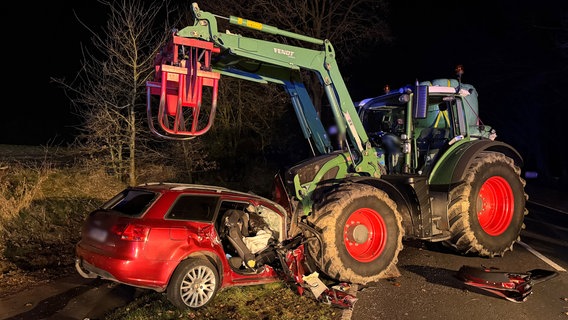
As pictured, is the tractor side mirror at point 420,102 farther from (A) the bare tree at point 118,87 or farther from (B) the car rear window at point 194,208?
(A) the bare tree at point 118,87

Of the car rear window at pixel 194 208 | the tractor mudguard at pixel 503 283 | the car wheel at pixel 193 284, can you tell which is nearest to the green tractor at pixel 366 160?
the car rear window at pixel 194 208

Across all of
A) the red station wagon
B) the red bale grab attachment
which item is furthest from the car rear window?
the red bale grab attachment

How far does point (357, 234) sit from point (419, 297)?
121cm

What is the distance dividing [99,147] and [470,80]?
68.4ft

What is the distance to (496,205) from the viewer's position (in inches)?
315

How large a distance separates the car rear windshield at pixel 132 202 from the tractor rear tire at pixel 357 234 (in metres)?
2.21

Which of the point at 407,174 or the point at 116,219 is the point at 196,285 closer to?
the point at 116,219

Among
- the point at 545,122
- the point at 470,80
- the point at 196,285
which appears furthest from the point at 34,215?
the point at 545,122

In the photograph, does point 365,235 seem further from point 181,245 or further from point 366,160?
point 181,245

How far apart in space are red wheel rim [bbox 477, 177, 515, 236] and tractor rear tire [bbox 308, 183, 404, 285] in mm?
2246

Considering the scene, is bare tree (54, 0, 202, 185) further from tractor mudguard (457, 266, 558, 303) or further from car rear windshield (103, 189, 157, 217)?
tractor mudguard (457, 266, 558, 303)

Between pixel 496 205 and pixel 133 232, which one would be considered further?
pixel 496 205

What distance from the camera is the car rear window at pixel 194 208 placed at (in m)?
5.38

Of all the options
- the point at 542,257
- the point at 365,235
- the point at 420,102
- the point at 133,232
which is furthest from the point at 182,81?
the point at 542,257
